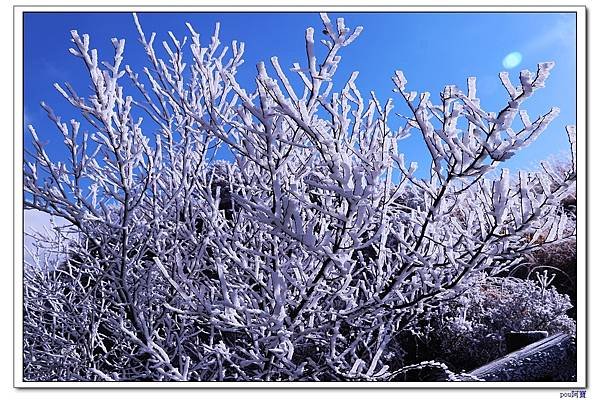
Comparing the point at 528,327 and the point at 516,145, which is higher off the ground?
the point at 516,145

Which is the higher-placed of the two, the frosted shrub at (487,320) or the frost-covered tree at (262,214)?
the frost-covered tree at (262,214)

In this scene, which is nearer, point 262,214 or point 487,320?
point 262,214

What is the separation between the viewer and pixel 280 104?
1609mm

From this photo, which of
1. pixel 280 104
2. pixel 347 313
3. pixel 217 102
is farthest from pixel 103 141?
pixel 347 313

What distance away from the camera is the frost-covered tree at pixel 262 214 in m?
1.69

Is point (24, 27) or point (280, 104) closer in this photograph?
point (280, 104)

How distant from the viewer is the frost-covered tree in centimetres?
169

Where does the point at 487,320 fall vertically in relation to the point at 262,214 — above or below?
below

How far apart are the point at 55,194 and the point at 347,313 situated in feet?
3.78

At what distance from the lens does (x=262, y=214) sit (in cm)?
174

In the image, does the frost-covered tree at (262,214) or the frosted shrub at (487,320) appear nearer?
the frost-covered tree at (262,214)

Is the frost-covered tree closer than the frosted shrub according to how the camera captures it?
Yes

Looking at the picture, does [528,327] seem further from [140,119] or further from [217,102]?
[140,119]

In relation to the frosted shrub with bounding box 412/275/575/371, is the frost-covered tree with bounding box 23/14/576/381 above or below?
above
